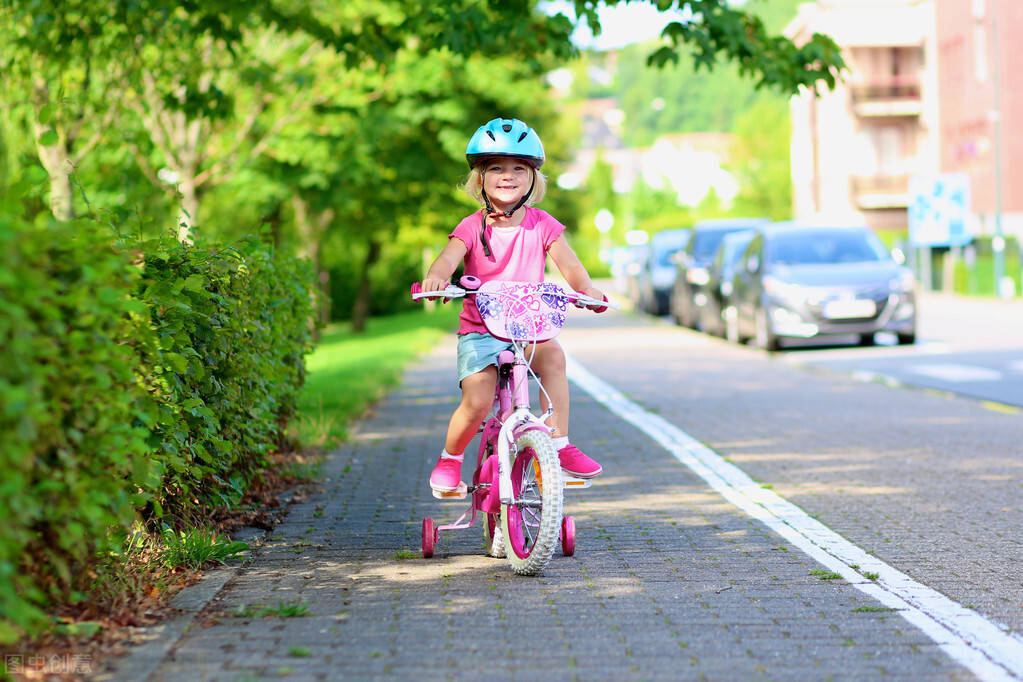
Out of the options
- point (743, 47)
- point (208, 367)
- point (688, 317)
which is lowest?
point (688, 317)

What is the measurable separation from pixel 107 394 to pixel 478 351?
6.08 feet

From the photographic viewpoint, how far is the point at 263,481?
26.6 feet

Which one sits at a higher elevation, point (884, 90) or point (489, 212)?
point (884, 90)

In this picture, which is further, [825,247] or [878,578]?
[825,247]

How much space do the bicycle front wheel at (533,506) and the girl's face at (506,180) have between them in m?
1.01

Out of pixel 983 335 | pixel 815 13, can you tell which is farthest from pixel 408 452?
pixel 815 13

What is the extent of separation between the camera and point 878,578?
19.2 feet

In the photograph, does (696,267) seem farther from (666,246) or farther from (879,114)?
(879,114)

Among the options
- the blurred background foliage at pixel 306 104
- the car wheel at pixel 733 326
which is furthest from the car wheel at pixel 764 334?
the blurred background foliage at pixel 306 104

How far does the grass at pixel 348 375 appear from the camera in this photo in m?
10.8

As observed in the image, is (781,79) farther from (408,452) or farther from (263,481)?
(263,481)

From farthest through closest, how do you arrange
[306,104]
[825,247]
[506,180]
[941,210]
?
1. [941,210]
2. [306,104]
3. [825,247]
4. [506,180]

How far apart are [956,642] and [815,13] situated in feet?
228

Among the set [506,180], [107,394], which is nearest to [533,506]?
[506,180]
